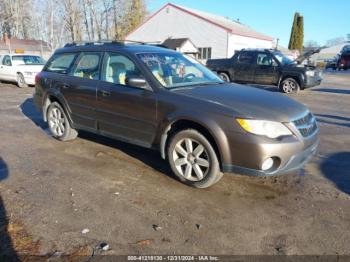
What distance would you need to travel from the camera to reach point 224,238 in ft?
9.50

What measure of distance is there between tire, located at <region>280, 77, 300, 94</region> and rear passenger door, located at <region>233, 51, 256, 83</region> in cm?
140

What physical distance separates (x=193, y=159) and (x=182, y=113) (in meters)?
0.59

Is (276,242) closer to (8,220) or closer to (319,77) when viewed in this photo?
(8,220)

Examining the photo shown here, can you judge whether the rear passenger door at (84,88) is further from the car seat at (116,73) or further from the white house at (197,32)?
the white house at (197,32)

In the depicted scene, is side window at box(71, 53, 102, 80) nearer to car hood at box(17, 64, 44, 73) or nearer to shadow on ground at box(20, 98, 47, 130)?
shadow on ground at box(20, 98, 47, 130)

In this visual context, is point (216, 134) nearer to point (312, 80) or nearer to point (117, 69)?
point (117, 69)

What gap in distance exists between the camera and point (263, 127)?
11.2 ft

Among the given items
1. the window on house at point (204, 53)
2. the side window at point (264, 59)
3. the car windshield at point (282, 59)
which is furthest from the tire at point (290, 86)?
the window on house at point (204, 53)

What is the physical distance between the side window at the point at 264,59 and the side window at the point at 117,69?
1009cm

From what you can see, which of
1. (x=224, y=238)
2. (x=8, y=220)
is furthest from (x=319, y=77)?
(x=8, y=220)

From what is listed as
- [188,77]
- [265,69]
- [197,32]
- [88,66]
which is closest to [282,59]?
[265,69]

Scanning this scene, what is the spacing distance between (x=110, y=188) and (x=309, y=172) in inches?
110

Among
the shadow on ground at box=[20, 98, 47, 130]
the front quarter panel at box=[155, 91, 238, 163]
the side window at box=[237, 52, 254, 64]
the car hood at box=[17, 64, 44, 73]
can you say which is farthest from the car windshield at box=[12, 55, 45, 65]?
the front quarter panel at box=[155, 91, 238, 163]

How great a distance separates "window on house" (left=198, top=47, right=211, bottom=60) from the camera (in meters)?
33.9
